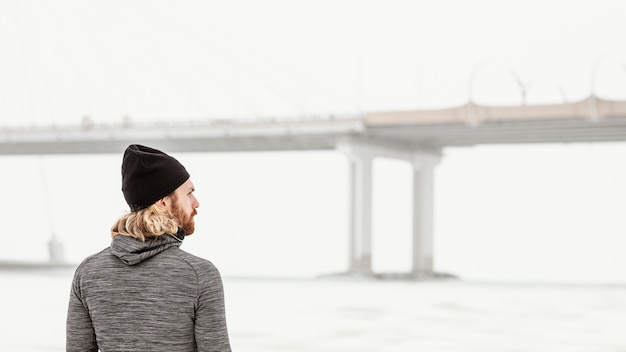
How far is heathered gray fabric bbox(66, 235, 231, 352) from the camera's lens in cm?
356

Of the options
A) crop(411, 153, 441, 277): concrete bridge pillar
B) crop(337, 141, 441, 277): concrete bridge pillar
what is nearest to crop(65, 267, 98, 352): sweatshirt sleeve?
crop(337, 141, 441, 277): concrete bridge pillar

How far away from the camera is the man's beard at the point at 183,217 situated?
12.1ft

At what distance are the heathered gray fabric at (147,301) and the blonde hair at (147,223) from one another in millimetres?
28

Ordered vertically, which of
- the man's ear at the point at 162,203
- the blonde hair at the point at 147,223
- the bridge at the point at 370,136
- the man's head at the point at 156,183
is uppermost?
the bridge at the point at 370,136

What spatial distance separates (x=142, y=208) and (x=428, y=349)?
657 inches

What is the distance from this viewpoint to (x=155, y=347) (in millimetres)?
3654

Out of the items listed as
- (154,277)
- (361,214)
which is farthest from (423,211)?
(154,277)

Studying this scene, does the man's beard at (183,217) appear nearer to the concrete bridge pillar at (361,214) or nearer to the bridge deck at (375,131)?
the bridge deck at (375,131)

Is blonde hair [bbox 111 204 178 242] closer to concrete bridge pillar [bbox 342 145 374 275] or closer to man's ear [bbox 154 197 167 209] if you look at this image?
man's ear [bbox 154 197 167 209]

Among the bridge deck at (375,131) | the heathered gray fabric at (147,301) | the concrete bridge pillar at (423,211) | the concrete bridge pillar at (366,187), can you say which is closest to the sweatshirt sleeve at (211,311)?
the heathered gray fabric at (147,301)

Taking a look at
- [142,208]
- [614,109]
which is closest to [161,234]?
[142,208]

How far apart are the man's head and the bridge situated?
47519 millimetres

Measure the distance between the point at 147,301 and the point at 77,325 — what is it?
31cm

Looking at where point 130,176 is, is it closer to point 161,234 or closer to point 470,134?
point 161,234
